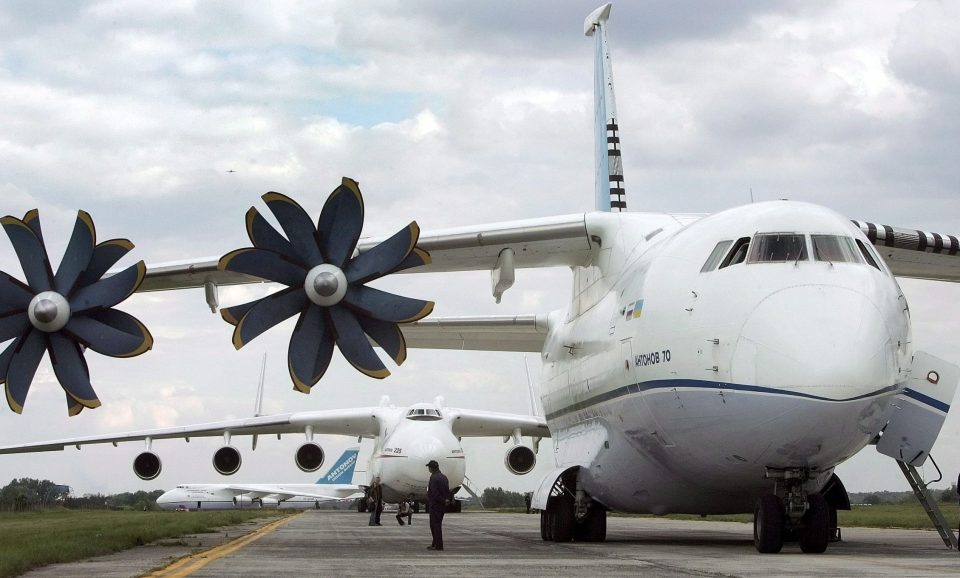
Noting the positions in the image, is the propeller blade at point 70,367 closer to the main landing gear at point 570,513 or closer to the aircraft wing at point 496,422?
the main landing gear at point 570,513

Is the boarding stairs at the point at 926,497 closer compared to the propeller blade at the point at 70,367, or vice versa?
the boarding stairs at the point at 926,497

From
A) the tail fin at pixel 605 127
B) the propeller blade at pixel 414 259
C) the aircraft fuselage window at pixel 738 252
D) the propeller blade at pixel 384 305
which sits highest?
the tail fin at pixel 605 127

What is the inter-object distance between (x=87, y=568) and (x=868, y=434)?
6589 millimetres

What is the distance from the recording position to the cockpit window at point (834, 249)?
10.7m

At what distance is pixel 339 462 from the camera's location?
5978 cm

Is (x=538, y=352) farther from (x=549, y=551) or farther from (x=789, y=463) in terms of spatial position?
(x=789, y=463)

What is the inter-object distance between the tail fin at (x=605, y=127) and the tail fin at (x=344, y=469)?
3960 cm

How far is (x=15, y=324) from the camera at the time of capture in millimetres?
13695

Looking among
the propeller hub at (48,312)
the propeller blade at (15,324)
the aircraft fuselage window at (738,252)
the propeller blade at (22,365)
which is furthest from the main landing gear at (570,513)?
the propeller blade at (15,324)

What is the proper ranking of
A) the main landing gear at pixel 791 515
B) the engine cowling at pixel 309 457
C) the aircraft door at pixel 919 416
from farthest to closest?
the engine cowling at pixel 309 457, the aircraft door at pixel 919 416, the main landing gear at pixel 791 515

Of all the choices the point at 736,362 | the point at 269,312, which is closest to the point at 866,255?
the point at 736,362

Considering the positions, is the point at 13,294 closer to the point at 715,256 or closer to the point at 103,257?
the point at 103,257

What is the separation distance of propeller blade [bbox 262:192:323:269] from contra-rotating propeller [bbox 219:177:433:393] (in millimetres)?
10

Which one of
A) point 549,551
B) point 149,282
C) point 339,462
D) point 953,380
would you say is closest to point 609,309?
point 549,551
